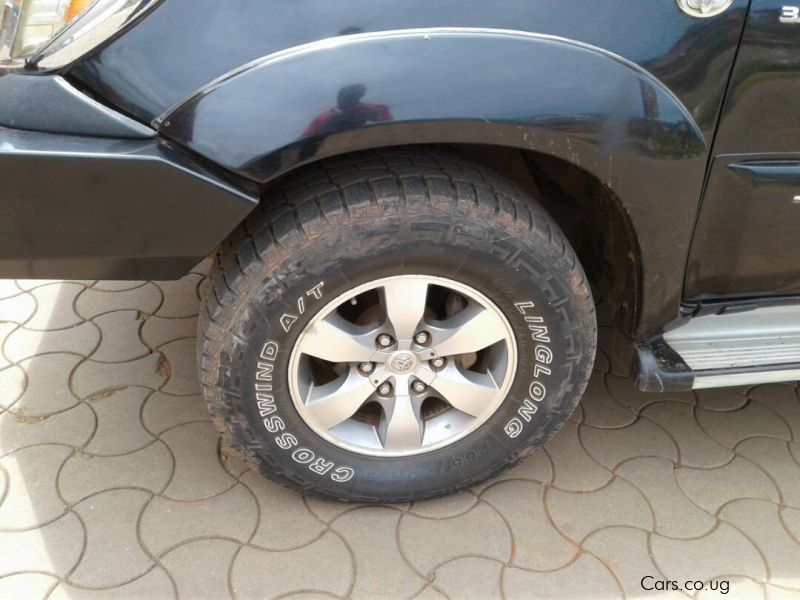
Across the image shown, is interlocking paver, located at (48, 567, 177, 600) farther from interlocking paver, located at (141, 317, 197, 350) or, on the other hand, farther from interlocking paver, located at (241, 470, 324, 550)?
interlocking paver, located at (141, 317, 197, 350)

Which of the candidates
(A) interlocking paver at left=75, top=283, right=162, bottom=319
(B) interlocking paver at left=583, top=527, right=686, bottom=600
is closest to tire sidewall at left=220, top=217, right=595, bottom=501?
(B) interlocking paver at left=583, top=527, right=686, bottom=600

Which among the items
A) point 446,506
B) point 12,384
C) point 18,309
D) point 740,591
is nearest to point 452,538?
point 446,506

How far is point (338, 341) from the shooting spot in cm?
194

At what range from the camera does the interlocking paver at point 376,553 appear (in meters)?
1.99

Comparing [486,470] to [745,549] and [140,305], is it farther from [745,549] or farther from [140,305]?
[140,305]

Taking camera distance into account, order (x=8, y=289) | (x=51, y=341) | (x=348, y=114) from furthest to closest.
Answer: (x=8, y=289)
(x=51, y=341)
(x=348, y=114)

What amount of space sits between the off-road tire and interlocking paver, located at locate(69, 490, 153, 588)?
→ 1.26 feet

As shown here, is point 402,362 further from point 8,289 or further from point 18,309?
point 8,289

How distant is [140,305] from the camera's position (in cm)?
291

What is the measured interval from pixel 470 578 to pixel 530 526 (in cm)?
26

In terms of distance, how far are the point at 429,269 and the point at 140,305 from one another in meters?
1.53

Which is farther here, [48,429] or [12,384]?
[12,384]

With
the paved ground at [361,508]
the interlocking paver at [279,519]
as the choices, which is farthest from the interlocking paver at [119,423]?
the interlocking paver at [279,519]

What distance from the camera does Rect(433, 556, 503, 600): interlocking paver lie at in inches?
78.6
